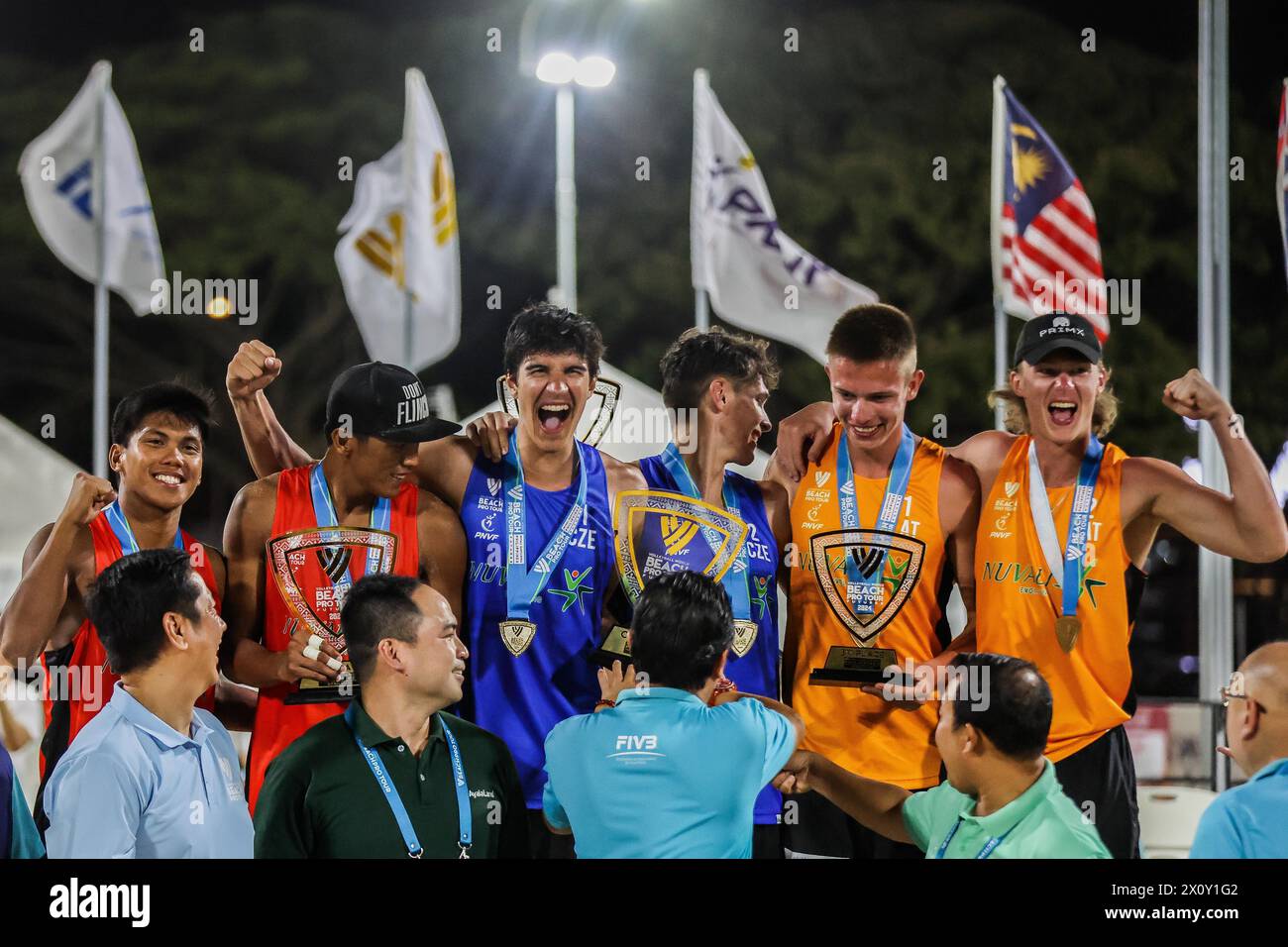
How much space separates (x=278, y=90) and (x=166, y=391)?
41.1 ft

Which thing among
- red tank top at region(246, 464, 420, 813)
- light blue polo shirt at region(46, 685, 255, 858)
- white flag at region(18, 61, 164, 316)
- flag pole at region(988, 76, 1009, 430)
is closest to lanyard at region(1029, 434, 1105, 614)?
red tank top at region(246, 464, 420, 813)

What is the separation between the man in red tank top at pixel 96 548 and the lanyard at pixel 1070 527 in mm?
2742

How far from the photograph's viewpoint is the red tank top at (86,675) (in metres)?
4.36

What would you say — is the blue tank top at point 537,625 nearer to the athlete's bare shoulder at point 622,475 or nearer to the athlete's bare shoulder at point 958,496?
the athlete's bare shoulder at point 622,475

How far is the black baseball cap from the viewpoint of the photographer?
14.5 ft

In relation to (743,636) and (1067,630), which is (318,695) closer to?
(743,636)

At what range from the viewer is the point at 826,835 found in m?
4.57

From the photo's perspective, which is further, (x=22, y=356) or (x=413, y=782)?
(x=22, y=356)

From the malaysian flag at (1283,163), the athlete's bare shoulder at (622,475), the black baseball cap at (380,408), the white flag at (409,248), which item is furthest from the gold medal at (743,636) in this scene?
the white flag at (409,248)

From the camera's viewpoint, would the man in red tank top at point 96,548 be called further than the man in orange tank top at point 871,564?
No

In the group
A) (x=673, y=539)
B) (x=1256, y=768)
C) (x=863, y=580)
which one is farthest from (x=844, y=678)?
(x=1256, y=768)

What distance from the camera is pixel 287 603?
172 inches
